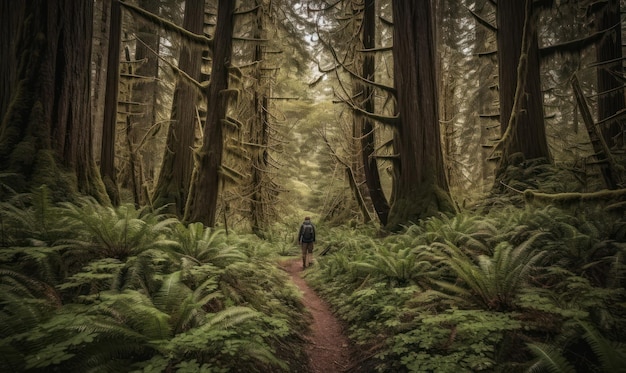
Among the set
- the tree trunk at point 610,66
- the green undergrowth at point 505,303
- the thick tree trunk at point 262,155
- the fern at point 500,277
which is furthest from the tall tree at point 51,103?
the tree trunk at point 610,66

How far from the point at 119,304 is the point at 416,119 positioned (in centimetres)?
769

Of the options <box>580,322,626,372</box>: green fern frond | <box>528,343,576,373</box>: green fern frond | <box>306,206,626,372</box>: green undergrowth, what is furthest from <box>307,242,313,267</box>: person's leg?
<box>580,322,626,372</box>: green fern frond

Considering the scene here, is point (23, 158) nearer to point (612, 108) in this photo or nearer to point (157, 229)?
point (157, 229)

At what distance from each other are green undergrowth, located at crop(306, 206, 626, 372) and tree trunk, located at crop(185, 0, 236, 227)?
414 centimetres

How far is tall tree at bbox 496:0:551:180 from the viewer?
8.36m

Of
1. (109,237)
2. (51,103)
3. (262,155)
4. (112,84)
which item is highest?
(112,84)

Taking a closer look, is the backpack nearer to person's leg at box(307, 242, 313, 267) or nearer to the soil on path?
person's leg at box(307, 242, 313, 267)

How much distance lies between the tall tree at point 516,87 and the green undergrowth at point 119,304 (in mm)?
7375

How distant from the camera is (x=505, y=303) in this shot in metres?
3.56

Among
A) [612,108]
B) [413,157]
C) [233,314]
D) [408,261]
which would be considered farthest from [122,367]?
[612,108]

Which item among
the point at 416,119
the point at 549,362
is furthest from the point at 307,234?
the point at 549,362

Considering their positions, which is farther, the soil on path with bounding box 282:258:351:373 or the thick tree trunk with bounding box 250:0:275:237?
the thick tree trunk with bounding box 250:0:275:237

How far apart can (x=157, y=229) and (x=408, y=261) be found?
12.8ft

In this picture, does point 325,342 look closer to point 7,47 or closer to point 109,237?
point 109,237
